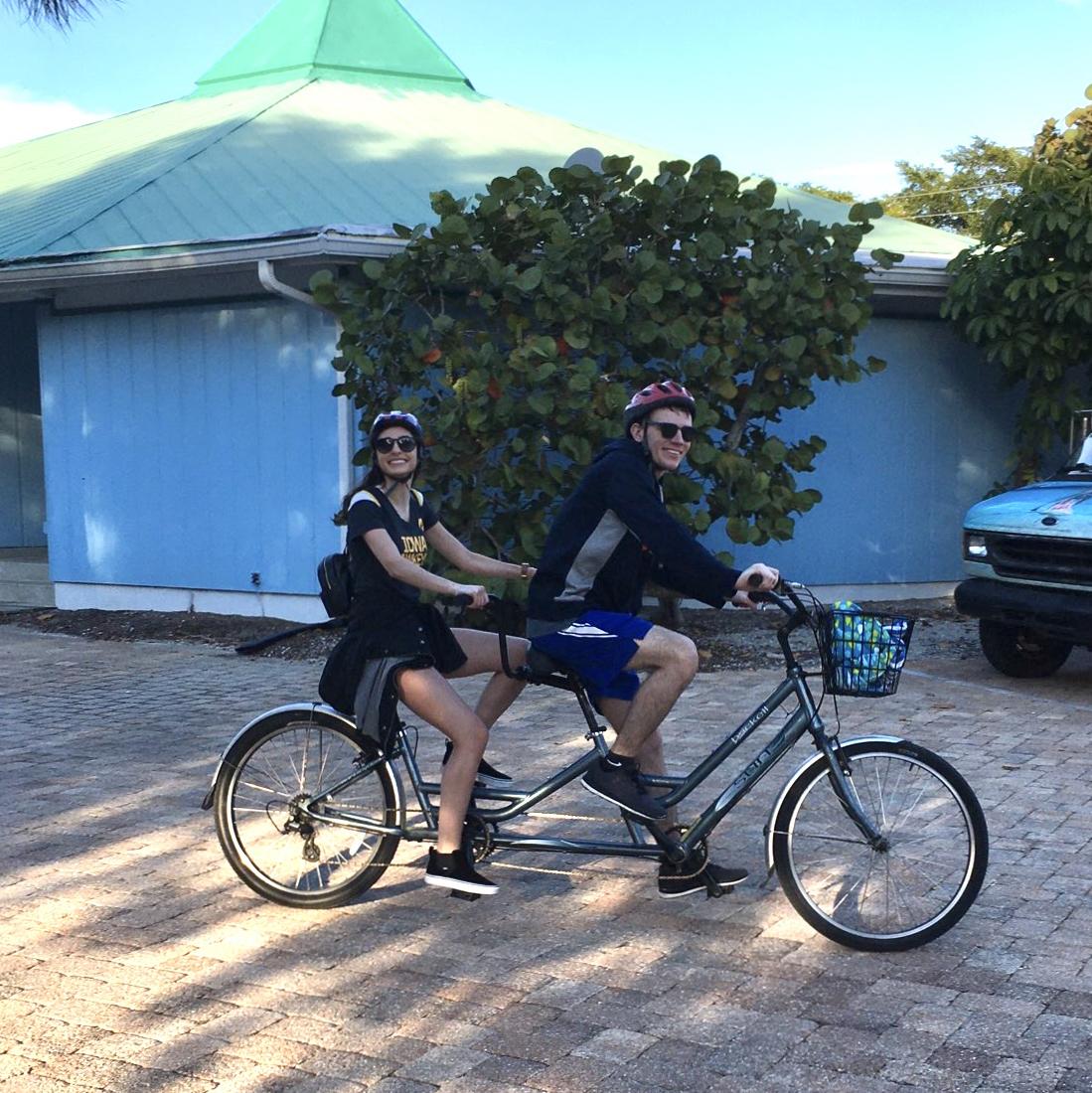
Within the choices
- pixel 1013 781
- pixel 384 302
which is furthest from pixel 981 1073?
pixel 384 302

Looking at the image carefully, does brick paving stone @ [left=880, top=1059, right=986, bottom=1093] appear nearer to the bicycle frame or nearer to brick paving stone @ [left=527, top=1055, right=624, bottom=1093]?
brick paving stone @ [left=527, top=1055, right=624, bottom=1093]

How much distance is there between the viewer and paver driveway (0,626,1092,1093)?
13.8 ft

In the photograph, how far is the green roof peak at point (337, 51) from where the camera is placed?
18172 mm

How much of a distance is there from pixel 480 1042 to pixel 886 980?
4.38 ft

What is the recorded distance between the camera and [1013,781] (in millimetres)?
7555

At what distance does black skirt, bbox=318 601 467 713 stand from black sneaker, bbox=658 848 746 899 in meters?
1.12

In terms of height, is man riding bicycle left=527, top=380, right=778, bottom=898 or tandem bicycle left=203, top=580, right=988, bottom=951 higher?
man riding bicycle left=527, top=380, right=778, bottom=898

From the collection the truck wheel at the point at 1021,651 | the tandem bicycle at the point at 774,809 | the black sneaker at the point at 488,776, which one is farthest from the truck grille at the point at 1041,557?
the black sneaker at the point at 488,776

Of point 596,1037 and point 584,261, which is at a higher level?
point 584,261

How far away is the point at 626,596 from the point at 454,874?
1.14 metres

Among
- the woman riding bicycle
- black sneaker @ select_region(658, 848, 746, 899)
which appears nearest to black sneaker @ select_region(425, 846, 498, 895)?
the woman riding bicycle

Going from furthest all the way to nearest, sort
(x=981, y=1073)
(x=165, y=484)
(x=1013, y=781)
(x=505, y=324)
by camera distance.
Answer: (x=165, y=484), (x=505, y=324), (x=1013, y=781), (x=981, y=1073)

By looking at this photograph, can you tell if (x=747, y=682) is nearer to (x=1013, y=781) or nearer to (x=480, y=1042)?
(x=1013, y=781)

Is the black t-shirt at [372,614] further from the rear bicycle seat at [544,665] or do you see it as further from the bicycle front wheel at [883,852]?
the bicycle front wheel at [883,852]
